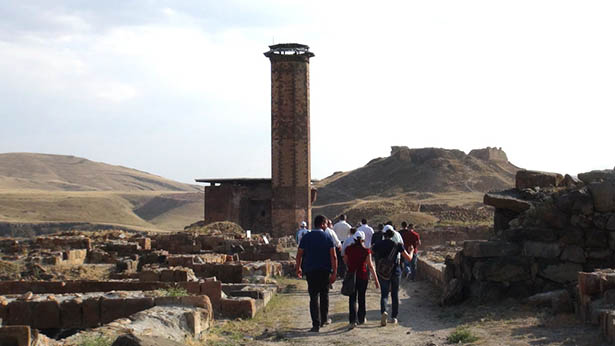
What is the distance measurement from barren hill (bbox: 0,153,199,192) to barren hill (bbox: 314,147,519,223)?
73.4m

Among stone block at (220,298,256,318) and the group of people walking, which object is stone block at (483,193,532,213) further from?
stone block at (220,298,256,318)

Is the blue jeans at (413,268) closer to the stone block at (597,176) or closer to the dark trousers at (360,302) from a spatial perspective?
the stone block at (597,176)

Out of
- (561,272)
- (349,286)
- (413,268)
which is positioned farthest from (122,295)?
(413,268)

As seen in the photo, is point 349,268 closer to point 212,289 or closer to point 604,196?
point 212,289

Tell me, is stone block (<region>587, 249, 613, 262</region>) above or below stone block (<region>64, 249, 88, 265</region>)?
above

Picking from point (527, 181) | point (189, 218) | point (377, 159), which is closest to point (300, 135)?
point (527, 181)

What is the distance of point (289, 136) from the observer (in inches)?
1954

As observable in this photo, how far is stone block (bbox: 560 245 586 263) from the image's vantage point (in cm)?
1291

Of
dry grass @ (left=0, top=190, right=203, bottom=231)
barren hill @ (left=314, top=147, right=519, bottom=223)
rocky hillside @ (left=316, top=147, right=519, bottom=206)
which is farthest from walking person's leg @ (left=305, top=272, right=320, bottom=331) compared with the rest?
dry grass @ (left=0, top=190, right=203, bottom=231)

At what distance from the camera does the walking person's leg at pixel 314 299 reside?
10953 millimetres

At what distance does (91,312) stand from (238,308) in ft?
8.35

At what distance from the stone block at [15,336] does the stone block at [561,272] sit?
8.87m

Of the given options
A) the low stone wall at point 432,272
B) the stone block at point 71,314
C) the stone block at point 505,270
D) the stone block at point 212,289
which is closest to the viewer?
the stone block at point 71,314

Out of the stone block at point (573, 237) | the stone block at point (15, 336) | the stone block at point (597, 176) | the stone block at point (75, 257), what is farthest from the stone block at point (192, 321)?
the stone block at point (75, 257)
